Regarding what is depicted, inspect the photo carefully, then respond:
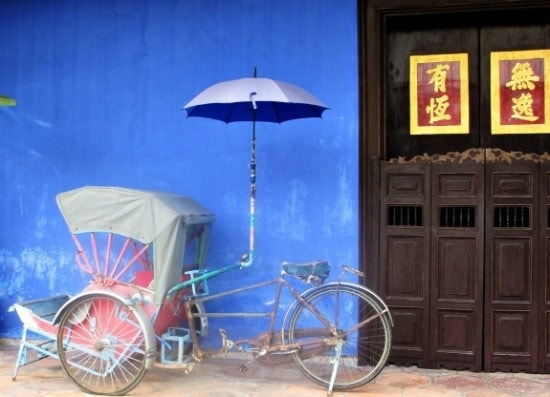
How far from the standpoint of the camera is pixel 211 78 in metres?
5.63

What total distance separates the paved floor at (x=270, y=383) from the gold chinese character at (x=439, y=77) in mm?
2560

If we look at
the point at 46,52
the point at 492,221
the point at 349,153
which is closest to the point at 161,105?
the point at 46,52

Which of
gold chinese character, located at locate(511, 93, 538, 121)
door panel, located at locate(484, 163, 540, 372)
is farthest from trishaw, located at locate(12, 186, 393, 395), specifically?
gold chinese character, located at locate(511, 93, 538, 121)

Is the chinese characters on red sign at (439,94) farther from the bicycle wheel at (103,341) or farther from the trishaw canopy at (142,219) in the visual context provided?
the bicycle wheel at (103,341)

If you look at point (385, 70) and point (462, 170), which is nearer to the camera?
point (462, 170)

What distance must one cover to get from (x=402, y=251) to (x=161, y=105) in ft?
8.83

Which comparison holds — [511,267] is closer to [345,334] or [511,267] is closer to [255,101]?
[345,334]

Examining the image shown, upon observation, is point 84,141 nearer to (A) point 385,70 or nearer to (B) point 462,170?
(A) point 385,70

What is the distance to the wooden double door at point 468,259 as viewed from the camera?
16.4 feet

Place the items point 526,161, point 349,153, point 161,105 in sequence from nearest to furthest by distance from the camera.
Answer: point 526,161, point 349,153, point 161,105

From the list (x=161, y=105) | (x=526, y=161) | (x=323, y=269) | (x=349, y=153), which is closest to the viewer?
(x=323, y=269)

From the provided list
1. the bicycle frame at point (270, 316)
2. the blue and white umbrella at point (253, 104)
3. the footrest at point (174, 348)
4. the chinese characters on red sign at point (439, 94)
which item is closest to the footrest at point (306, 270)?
the bicycle frame at point (270, 316)

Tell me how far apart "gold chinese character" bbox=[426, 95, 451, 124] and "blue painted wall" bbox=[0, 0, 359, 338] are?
716 mm

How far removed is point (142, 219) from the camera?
448 cm
